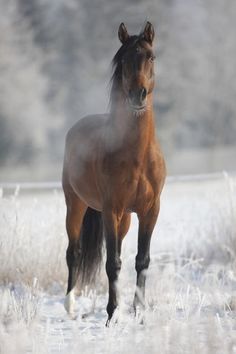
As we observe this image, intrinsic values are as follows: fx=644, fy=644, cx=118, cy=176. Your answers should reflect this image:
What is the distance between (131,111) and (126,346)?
64.4 inches

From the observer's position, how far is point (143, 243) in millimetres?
4301

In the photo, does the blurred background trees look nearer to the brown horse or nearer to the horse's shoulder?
the horse's shoulder

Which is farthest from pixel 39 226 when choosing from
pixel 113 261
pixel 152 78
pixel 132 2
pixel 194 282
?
pixel 132 2

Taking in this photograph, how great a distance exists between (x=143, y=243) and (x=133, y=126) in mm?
795

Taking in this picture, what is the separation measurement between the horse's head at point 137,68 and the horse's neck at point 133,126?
10 centimetres

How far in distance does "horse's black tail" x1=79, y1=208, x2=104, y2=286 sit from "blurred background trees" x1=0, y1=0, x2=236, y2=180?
33.7 feet

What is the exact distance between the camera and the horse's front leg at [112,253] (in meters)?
4.07

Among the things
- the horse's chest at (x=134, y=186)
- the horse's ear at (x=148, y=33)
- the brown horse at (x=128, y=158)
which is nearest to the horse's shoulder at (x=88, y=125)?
the brown horse at (x=128, y=158)

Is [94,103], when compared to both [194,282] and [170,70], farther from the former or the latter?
[194,282]

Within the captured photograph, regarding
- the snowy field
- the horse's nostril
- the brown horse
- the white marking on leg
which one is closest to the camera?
the snowy field

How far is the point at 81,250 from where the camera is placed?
16.9ft

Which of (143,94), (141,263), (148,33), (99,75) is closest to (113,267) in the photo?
(141,263)

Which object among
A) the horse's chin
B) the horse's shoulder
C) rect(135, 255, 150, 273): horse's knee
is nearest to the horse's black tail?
the horse's shoulder

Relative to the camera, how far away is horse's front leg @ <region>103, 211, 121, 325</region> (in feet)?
13.3
